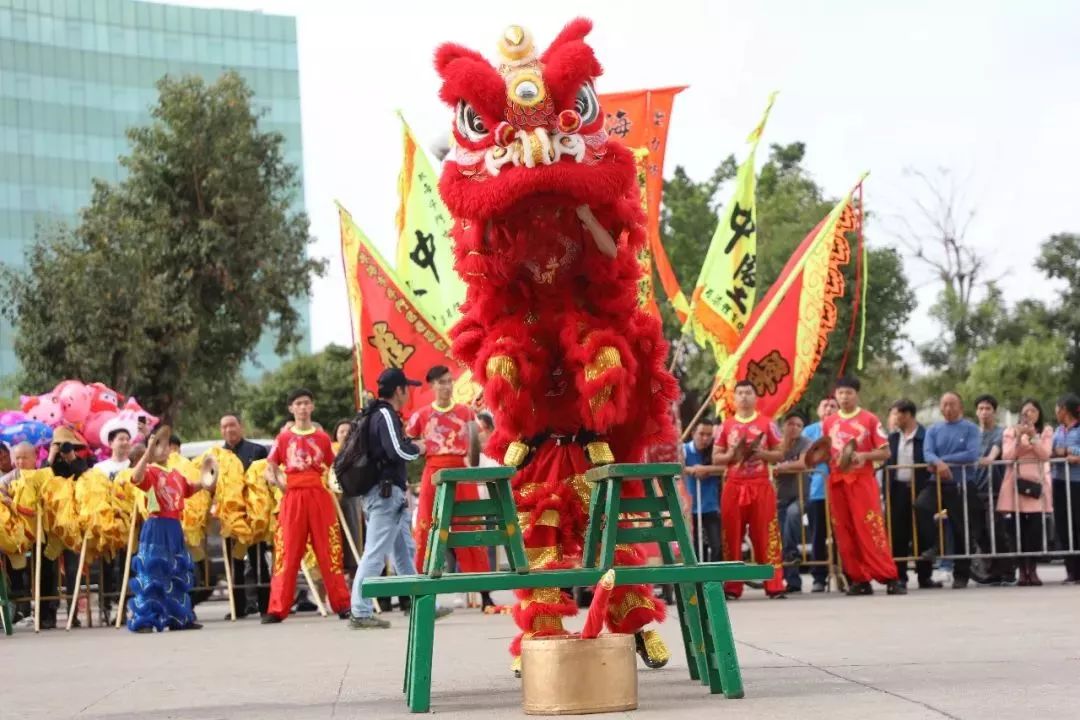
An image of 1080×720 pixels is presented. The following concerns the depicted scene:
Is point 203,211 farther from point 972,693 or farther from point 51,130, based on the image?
point 51,130

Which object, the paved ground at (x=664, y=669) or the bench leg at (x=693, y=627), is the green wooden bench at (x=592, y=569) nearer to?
the bench leg at (x=693, y=627)

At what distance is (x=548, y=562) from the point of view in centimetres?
700

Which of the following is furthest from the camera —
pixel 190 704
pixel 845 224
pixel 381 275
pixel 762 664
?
pixel 381 275

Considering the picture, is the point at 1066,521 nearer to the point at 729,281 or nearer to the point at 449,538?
the point at 729,281

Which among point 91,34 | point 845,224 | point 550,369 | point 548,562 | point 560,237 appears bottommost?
point 548,562

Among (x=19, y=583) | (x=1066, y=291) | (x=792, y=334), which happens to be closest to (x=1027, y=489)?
(x=792, y=334)

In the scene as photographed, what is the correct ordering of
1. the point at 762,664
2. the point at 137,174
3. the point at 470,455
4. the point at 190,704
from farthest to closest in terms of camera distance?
the point at 137,174, the point at 470,455, the point at 762,664, the point at 190,704

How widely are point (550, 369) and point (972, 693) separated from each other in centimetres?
231

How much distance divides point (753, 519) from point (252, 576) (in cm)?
462

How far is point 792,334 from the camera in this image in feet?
48.7

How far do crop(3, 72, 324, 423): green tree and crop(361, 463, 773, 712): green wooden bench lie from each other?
79.9 feet

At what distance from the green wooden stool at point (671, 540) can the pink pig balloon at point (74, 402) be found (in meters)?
11.5

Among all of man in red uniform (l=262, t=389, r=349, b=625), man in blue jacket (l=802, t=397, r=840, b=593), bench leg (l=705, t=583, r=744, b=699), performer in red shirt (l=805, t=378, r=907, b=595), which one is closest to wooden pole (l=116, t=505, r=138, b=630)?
man in red uniform (l=262, t=389, r=349, b=625)

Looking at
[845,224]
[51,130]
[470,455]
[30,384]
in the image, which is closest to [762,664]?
[470,455]
